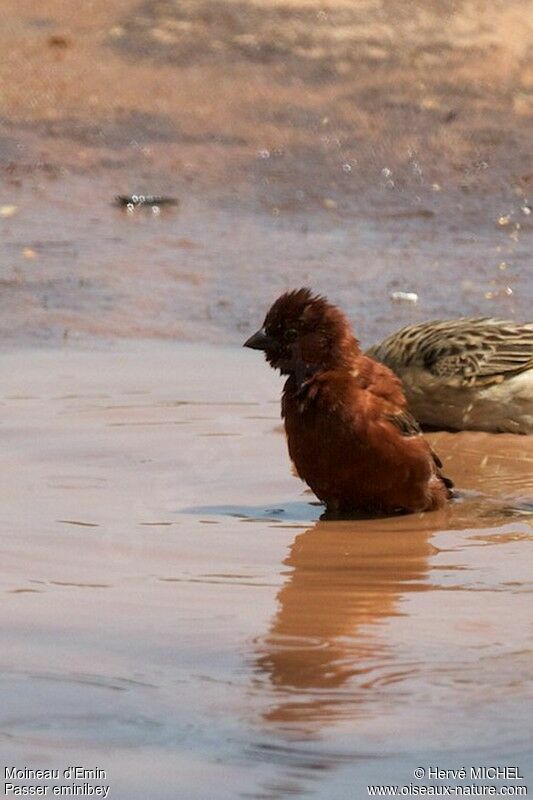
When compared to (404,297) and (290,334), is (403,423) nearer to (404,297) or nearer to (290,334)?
(290,334)

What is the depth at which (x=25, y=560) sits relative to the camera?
226 inches

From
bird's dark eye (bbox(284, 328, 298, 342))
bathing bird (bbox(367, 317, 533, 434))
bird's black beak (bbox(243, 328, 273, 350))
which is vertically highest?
bird's dark eye (bbox(284, 328, 298, 342))

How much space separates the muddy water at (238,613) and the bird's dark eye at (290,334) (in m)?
0.62

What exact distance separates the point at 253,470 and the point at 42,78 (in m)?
6.77

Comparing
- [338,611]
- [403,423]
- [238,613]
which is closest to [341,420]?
[403,423]

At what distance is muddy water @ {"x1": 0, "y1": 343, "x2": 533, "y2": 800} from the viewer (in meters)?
4.22

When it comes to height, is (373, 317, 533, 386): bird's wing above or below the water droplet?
above

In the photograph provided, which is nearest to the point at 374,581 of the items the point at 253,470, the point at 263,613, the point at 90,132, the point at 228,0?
the point at 263,613

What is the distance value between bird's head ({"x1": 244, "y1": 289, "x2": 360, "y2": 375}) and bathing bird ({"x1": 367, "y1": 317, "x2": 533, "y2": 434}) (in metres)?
1.63

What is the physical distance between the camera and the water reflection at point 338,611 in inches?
180

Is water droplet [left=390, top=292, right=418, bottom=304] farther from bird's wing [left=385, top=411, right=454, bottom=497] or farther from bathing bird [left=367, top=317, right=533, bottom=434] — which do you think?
bird's wing [left=385, top=411, right=454, bottom=497]

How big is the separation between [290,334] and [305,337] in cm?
6

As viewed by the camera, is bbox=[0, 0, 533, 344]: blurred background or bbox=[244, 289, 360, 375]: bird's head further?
bbox=[0, 0, 533, 344]: blurred background

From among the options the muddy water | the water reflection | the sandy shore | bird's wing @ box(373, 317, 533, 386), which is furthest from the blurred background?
the water reflection
